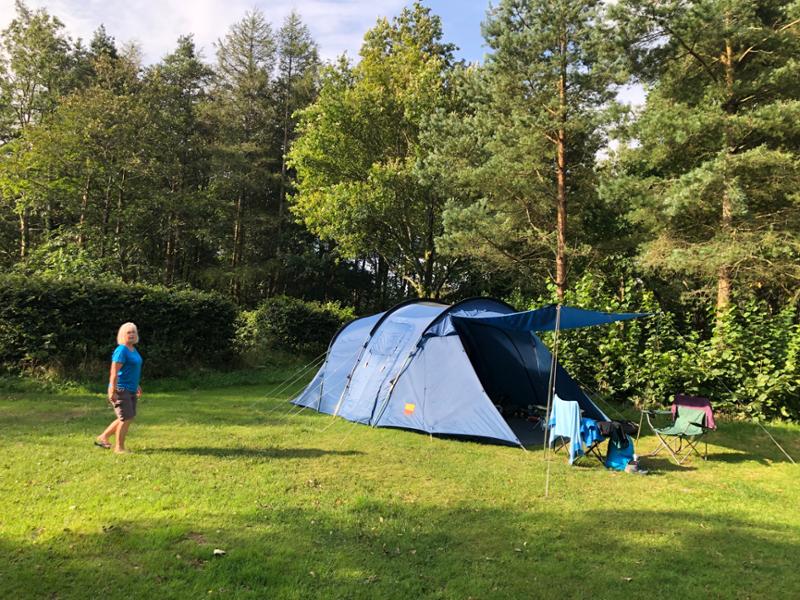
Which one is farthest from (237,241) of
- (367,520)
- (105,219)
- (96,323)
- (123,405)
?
(367,520)

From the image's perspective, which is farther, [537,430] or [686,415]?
[537,430]

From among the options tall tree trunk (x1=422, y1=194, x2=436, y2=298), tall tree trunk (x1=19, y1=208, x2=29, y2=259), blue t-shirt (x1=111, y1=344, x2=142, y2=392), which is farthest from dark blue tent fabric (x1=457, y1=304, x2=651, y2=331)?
tall tree trunk (x1=19, y1=208, x2=29, y2=259)

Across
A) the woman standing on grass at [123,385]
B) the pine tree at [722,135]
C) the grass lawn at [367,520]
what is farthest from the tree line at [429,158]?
the woman standing on grass at [123,385]

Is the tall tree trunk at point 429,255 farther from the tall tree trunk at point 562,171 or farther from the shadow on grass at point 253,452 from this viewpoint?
the shadow on grass at point 253,452

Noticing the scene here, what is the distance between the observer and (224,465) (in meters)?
5.25

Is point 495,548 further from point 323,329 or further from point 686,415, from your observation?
point 323,329

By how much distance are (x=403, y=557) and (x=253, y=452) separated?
2.87 meters

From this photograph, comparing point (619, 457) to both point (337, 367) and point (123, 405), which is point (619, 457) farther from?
point (123, 405)

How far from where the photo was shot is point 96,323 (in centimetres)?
995

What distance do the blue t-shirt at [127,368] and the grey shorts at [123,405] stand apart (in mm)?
57

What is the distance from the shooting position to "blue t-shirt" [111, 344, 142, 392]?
5.43m

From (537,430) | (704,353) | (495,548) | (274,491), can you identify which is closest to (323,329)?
(537,430)

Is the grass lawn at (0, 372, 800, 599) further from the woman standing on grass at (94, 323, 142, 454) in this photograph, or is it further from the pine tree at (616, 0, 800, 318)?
the pine tree at (616, 0, 800, 318)

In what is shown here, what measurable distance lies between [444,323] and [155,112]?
15.7 meters
